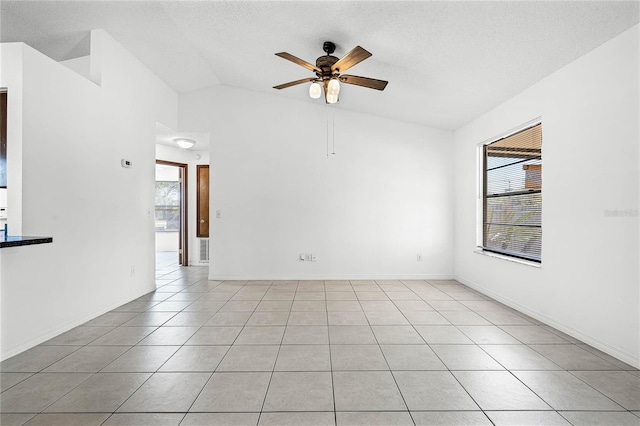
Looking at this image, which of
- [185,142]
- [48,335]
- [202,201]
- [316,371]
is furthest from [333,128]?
[48,335]

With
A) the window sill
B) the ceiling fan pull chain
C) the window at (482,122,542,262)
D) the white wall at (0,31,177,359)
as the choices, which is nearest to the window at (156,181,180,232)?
the white wall at (0,31,177,359)

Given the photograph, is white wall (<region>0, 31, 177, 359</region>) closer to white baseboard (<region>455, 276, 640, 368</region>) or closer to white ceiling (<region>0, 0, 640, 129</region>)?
white ceiling (<region>0, 0, 640, 129</region>)

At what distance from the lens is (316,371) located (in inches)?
81.2

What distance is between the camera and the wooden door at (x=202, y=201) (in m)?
6.25

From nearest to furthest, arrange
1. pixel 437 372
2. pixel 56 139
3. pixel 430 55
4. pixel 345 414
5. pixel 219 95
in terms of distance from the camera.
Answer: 1. pixel 345 414
2. pixel 437 372
3. pixel 56 139
4. pixel 430 55
5. pixel 219 95

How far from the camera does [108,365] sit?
2.15 meters

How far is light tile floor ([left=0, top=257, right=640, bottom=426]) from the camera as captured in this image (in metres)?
1.63

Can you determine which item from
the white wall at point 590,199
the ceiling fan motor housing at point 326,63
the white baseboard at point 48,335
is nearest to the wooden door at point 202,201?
the white baseboard at point 48,335

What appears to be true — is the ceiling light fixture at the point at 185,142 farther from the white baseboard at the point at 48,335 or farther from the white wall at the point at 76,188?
the white baseboard at the point at 48,335

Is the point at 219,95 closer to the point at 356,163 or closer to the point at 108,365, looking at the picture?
the point at 356,163

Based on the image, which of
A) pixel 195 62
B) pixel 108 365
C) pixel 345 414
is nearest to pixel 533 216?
pixel 345 414

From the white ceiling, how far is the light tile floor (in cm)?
264

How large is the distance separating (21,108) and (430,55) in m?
3.83

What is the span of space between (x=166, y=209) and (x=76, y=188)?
5.59 meters
